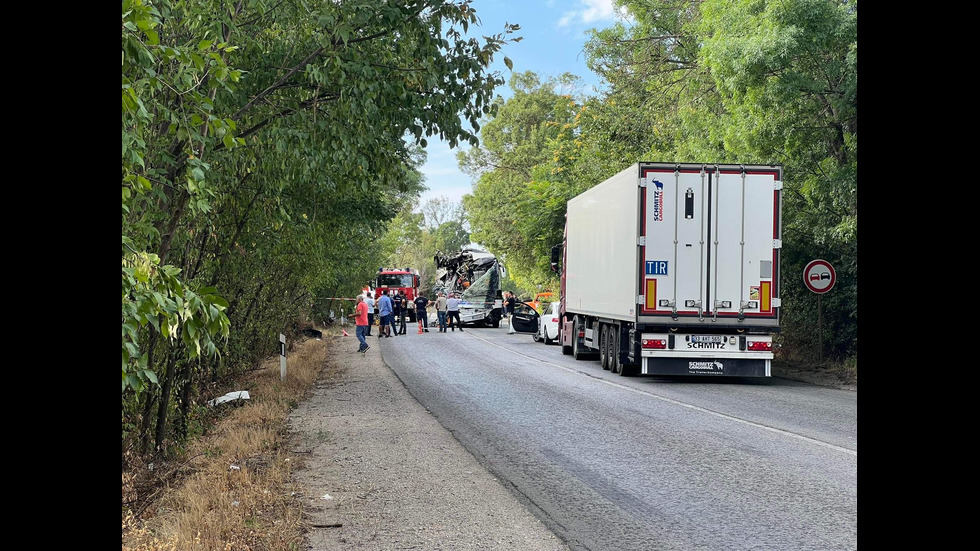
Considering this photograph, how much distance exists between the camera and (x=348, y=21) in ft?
28.9

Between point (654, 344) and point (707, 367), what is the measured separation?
1.09 metres

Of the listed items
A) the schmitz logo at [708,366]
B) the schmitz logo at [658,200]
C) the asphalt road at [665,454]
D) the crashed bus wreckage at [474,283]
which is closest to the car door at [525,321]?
the crashed bus wreckage at [474,283]

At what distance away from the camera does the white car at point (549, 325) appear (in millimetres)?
31703

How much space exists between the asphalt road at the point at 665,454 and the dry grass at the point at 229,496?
1.95 m

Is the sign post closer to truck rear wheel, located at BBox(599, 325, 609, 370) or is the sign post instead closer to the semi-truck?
the semi-truck

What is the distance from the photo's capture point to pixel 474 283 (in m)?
48.9

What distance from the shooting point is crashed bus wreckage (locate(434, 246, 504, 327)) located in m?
47.1

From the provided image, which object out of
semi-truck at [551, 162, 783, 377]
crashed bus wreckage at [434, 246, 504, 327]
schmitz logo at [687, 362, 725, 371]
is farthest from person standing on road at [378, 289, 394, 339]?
schmitz logo at [687, 362, 725, 371]

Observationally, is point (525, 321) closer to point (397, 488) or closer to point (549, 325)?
point (549, 325)

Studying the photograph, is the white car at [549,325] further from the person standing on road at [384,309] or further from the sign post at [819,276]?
the sign post at [819,276]

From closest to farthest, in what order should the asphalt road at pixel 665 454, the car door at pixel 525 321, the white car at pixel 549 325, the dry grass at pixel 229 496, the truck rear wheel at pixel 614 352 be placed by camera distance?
the dry grass at pixel 229 496, the asphalt road at pixel 665 454, the truck rear wheel at pixel 614 352, the white car at pixel 549 325, the car door at pixel 525 321
